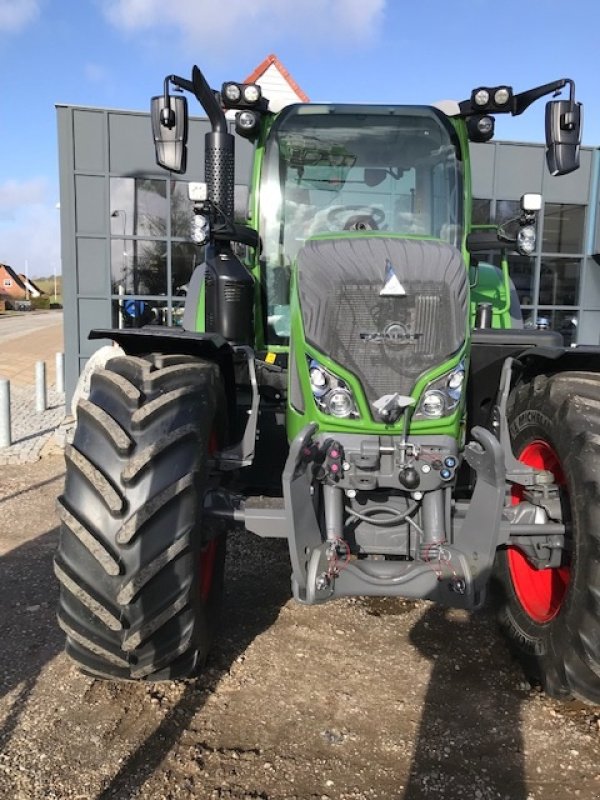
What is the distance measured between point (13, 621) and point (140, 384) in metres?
1.77

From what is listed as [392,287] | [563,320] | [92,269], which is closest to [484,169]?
[563,320]

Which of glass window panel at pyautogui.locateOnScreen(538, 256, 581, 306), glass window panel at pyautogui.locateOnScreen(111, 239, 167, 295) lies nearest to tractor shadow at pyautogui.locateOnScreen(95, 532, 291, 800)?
glass window panel at pyautogui.locateOnScreen(111, 239, 167, 295)

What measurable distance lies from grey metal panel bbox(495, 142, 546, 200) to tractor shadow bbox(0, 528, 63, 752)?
9303 mm

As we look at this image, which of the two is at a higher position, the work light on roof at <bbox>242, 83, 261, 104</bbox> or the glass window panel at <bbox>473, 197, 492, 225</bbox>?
the glass window panel at <bbox>473, 197, 492, 225</bbox>

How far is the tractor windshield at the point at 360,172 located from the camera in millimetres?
4188

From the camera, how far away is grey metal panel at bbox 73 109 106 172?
33.5ft

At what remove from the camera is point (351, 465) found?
291cm

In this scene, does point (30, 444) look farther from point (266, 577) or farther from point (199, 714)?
point (199, 714)

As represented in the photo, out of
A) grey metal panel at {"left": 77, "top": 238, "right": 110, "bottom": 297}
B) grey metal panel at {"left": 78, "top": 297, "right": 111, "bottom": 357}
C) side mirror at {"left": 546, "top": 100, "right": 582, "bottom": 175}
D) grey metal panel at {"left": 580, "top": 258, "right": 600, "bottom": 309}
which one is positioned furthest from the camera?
grey metal panel at {"left": 580, "top": 258, "right": 600, "bottom": 309}

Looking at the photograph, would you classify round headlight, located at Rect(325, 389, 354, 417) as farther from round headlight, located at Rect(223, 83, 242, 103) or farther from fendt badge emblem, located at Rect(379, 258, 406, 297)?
round headlight, located at Rect(223, 83, 242, 103)

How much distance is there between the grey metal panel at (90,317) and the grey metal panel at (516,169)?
6.46 meters

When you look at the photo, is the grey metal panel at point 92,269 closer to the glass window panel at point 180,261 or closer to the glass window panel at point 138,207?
the glass window panel at point 138,207

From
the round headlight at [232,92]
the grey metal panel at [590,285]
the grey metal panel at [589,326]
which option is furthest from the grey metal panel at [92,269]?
the grey metal panel at [589,326]

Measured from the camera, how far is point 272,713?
2.98 meters
